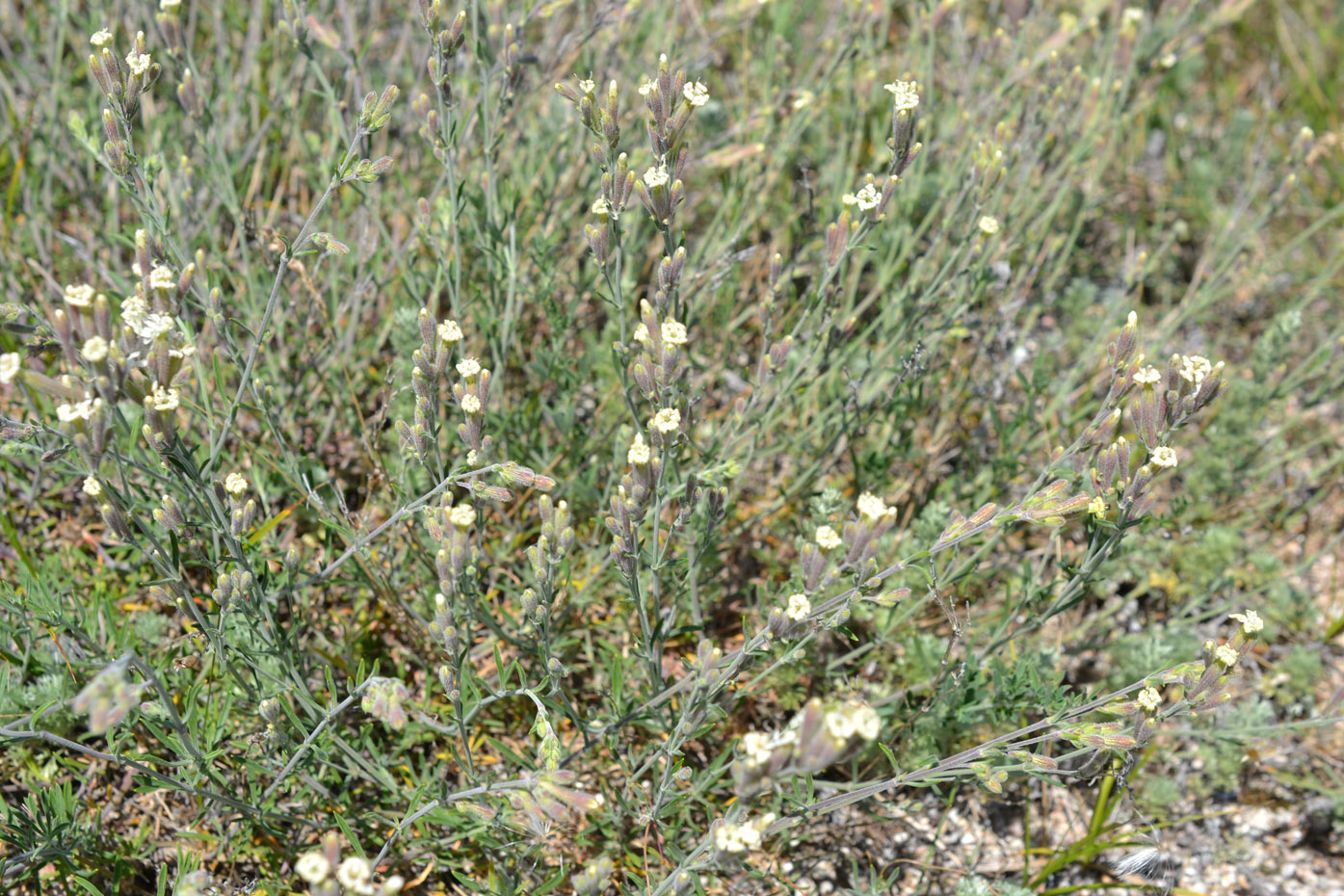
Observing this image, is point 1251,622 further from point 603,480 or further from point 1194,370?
point 603,480

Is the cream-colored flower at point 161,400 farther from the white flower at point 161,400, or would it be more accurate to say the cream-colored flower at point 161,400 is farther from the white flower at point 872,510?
the white flower at point 872,510

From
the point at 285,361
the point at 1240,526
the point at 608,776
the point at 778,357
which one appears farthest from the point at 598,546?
the point at 1240,526

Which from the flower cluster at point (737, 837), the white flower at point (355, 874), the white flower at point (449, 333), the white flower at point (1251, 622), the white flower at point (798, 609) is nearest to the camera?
the white flower at point (355, 874)

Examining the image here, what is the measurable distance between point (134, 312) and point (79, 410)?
0.28 m

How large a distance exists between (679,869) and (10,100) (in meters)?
4.51

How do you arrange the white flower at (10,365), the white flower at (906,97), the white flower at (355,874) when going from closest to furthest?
the white flower at (355,874), the white flower at (10,365), the white flower at (906,97)

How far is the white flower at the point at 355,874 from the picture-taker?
1800 millimetres

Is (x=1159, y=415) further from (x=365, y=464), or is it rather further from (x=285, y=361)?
(x=285, y=361)

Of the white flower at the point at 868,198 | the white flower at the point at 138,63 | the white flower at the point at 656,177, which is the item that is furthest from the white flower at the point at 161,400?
the white flower at the point at 868,198

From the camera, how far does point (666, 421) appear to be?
7.97 feet

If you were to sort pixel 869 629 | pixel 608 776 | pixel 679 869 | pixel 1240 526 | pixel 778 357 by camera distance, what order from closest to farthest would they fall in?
1. pixel 679 869
2. pixel 778 357
3. pixel 608 776
4. pixel 869 629
5. pixel 1240 526

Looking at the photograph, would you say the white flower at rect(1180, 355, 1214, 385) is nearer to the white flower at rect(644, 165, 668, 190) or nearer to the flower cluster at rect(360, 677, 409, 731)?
the white flower at rect(644, 165, 668, 190)

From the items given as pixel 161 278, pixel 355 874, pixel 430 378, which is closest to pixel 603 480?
pixel 430 378

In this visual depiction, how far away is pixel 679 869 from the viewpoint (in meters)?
2.19
